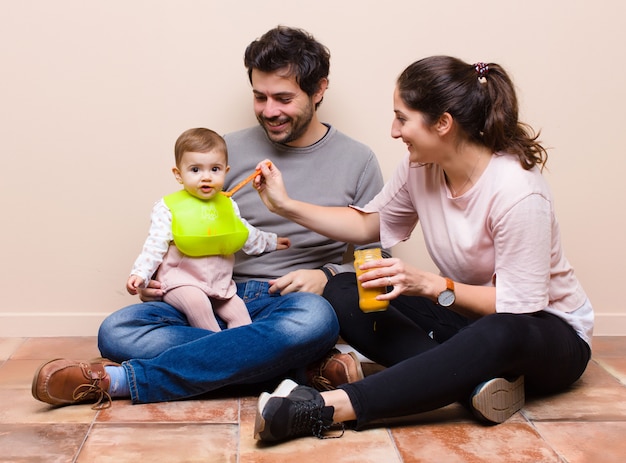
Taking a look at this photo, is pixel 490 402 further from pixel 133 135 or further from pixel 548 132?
pixel 133 135

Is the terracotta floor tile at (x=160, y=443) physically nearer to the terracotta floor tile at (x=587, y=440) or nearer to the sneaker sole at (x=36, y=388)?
the sneaker sole at (x=36, y=388)

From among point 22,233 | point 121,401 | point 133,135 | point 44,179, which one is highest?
point 133,135

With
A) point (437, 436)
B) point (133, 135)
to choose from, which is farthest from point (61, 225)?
point (437, 436)

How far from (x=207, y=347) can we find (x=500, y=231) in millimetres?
814

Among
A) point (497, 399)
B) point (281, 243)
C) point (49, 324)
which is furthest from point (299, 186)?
point (49, 324)

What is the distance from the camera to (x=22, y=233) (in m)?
2.79

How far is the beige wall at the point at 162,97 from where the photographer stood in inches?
105

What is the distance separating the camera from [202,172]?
7.47ft

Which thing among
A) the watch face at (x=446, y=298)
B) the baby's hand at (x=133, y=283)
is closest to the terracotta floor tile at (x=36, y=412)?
the baby's hand at (x=133, y=283)

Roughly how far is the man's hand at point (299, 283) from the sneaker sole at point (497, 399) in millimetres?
654

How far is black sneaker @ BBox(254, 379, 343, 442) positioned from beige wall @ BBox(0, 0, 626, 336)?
1.12 meters

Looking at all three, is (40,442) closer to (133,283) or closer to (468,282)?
(133,283)

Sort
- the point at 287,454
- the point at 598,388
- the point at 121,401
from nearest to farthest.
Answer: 1. the point at 287,454
2. the point at 121,401
3. the point at 598,388

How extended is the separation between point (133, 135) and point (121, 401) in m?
0.97
